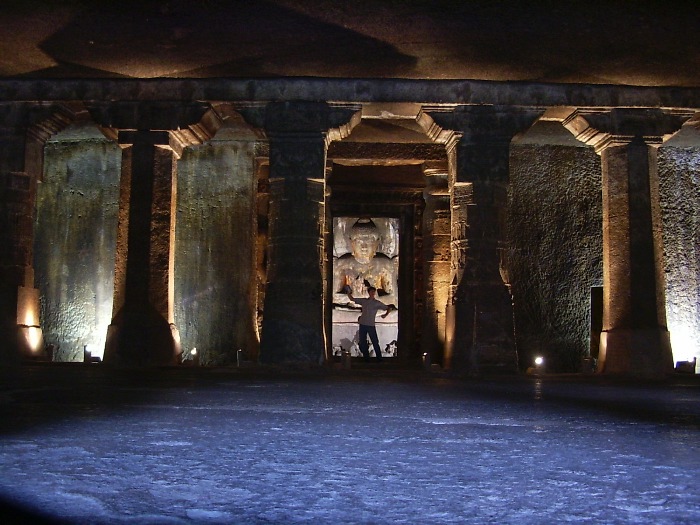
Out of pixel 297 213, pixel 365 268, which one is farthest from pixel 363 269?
pixel 297 213

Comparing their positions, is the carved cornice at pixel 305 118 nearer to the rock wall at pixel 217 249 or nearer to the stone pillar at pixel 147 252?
the stone pillar at pixel 147 252

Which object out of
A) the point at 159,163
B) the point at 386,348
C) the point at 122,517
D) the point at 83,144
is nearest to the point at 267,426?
the point at 122,517

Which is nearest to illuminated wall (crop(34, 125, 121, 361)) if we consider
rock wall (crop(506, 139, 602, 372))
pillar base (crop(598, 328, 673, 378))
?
rock wall (crop(506, 139, 602, 372))

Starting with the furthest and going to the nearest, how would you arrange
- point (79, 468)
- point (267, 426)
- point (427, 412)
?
point (427, 412) < point (267, 426) < point (79, 468)

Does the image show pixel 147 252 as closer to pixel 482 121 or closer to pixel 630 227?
pixel 482 121

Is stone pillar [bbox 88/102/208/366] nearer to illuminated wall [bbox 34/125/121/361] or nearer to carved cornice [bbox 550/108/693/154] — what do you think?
illuminated wall [bbox 34/125/121/361]

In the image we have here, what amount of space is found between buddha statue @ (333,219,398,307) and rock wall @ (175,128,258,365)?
7316mm

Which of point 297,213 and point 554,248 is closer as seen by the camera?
point 297,213

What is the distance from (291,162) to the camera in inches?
337

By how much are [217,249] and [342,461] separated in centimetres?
909

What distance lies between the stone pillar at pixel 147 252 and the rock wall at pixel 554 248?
219 inches

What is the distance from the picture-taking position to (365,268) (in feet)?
60.0

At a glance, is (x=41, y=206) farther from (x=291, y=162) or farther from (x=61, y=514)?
(x=61, y=514)

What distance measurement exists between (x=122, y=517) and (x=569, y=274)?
10.5m
